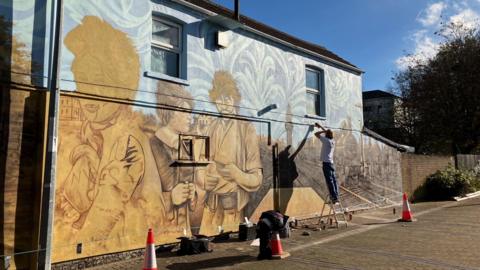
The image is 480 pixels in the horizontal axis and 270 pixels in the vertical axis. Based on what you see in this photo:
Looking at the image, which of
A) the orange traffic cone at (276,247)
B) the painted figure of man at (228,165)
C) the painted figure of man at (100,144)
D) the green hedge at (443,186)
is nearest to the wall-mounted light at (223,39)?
the painted figure of man at (228,165)

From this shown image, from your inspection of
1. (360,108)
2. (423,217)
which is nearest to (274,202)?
(423,217)

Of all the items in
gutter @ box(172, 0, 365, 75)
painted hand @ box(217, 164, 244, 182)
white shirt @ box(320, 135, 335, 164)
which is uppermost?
gutter @ box(172, 0, 365, 75)

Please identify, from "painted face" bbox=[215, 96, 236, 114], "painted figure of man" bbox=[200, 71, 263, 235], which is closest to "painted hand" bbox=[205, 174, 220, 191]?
"painted figure of man" bbox=[200, 71, 263, 235]

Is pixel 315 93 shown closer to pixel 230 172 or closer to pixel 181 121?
pixel 230 172

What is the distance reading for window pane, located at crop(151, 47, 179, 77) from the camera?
9.01 meters

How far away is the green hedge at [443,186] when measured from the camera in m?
18.9

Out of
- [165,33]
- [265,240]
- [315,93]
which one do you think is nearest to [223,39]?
[165,33]

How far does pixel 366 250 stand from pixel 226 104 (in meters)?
4.50

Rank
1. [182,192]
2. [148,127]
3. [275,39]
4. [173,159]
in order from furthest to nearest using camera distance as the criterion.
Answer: [275,39], [182,192], [173,159], [148,127]

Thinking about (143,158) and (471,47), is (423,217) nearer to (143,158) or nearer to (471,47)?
(143,158)

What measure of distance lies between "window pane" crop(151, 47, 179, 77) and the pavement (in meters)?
3.76

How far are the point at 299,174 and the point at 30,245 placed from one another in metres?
7.64

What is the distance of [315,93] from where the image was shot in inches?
538

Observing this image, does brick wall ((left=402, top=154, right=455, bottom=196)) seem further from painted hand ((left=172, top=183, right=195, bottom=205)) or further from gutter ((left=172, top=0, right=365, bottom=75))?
painted hand ((left=172, top=183, right=195, bottom=205))
